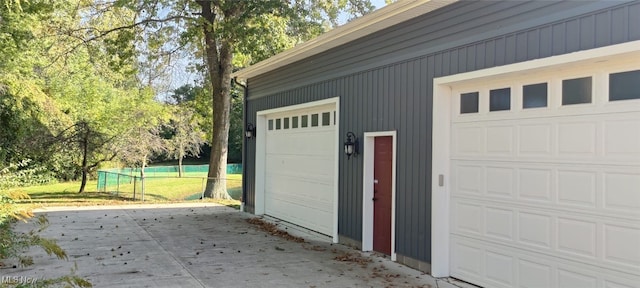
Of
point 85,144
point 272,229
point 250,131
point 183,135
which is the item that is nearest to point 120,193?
point 85,144

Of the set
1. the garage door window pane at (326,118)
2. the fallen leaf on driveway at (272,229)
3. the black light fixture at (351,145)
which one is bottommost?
the fallen leaf on driveway at (272,229)

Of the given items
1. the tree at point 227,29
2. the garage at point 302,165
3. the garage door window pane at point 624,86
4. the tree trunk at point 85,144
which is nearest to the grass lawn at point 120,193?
the tree trunk at point 85,144

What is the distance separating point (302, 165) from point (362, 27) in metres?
3.59

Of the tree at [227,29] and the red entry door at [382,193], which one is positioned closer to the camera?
the red entry door at [382,193]

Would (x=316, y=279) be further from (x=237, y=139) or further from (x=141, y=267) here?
(x=237, y=139)

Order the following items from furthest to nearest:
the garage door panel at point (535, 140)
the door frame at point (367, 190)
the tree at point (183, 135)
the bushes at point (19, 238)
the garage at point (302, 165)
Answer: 1. the tree at point (183, 135)
2. the garage at point (302, 165)
3. the door frame at point (367, 190)
4. the garage door panel at point (535, 140)
5. the bushes at point (19, 238)

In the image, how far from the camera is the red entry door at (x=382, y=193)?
705 centimetres

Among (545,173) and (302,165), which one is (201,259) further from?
(545,173)

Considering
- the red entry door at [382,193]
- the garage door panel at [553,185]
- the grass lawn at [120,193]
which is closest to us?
the garage door panel at [553,185]

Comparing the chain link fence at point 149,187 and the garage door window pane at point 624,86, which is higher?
the garage door window pane at point 624,86

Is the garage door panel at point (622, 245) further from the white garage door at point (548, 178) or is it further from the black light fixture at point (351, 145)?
the black light fixture at point (351, 145)

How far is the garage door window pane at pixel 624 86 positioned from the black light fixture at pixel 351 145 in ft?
13.4

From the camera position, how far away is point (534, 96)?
4.84 m

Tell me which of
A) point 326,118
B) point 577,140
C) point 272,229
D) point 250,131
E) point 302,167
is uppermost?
point 326,118
